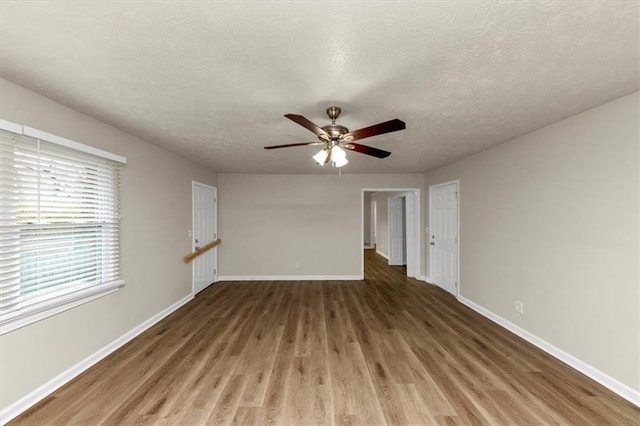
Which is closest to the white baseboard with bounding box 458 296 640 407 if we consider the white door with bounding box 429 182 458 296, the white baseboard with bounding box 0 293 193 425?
the white door with bounding box 429 182 458 296

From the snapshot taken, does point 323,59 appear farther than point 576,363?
No

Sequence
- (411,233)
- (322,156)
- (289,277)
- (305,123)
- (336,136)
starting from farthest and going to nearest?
(411,233)
(289,277)
(322,156)
(336,136)
(305,123)

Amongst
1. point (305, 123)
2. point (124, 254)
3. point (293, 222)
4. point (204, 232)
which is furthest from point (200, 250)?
point (305, 123)

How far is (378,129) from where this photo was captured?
1937mm

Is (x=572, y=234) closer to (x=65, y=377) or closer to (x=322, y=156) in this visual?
(x=322, y=156)

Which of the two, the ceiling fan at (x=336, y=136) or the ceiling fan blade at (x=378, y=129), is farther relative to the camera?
the ceiling fan at (x=336, y=136)

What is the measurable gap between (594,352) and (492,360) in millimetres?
794

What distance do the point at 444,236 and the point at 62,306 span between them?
522 centimetres

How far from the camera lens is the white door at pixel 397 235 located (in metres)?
7.18

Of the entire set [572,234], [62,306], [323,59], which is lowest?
[62,306]

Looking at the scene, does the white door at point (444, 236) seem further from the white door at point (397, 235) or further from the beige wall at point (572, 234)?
the white door at point (397, 235)

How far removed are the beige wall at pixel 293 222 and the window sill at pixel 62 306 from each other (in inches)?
110

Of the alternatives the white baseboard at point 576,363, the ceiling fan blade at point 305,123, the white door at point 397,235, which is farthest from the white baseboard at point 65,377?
the white door at point 397,235

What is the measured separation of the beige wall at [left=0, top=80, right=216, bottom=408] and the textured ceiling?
0.21 meters
